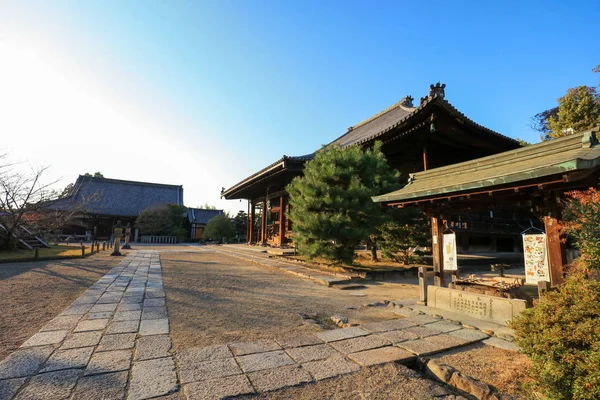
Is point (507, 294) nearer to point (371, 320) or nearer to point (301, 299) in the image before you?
point (371, 320)

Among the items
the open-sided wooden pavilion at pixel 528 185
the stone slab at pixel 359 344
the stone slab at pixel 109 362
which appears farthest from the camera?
the open-sided wooden pavilion at pixel 528 185

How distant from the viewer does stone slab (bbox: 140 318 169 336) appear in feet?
11.3

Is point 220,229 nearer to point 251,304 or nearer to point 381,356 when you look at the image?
point 251,304

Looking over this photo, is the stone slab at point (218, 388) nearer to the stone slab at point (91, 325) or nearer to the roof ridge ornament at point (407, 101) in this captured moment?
the stone slab at point (91, 325)

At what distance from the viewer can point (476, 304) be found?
171 inches

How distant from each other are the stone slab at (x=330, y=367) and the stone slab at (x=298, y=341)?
0.46 metres

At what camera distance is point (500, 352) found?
313cm

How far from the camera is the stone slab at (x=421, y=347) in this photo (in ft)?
9.96

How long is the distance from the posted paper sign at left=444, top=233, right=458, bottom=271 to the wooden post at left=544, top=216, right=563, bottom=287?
1352mm


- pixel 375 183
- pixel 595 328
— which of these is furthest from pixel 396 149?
pixel 595 328

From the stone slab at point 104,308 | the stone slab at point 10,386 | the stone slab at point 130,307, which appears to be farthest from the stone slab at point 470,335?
the stone slab at point 104,308

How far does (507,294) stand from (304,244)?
538 cm

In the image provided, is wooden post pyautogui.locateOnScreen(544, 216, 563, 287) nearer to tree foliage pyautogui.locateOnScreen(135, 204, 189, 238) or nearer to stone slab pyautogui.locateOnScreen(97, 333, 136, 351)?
stone slab pyautogui.locateOnScreen(97, 333, 136, 351)

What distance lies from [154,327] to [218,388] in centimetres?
190
